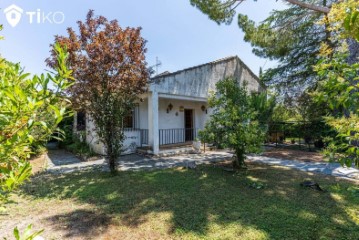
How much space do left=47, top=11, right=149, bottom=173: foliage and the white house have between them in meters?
2.46

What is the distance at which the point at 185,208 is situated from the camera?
4.61 metres

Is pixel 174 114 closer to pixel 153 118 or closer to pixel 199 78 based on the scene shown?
pixel 199 78

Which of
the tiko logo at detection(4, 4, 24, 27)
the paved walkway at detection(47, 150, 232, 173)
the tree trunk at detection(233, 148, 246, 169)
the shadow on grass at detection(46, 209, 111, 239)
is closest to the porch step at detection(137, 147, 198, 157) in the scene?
the paved walkway at detection(47, 150, 232, 173)

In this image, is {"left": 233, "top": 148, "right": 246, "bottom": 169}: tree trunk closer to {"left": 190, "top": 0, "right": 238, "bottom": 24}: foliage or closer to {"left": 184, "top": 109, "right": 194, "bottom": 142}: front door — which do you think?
{"left": 184, "top": 109, "right": 194, "bottom": 142}: front door

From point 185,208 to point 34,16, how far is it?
26.3 feet

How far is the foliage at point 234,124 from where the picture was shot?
23.0ft


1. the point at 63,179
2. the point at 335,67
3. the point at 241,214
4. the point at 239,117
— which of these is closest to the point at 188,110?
the point at 239,117

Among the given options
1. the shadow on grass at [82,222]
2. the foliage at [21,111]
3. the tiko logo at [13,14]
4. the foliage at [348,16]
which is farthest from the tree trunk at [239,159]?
the tiko logo at [13,14]

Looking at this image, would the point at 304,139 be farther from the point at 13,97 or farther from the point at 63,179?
the point at 13,97

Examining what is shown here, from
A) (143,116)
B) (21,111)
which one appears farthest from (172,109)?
(21,111)

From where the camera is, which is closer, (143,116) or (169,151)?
(169,151)

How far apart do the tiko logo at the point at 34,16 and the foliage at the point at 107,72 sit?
784 mm

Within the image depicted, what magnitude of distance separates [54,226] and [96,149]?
27.7ft

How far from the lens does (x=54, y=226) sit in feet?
12.8
